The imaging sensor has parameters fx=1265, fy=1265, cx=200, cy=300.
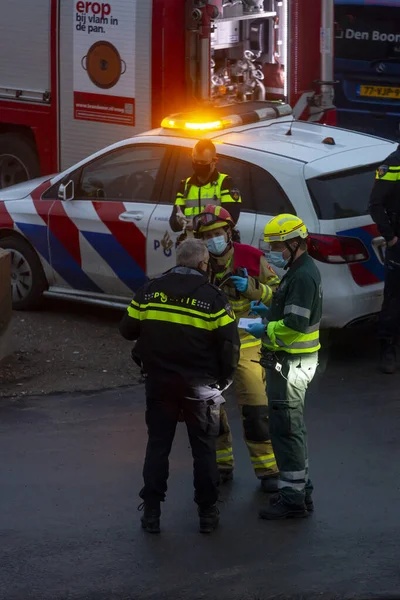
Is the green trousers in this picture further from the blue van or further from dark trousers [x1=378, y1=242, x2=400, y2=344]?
the blue van

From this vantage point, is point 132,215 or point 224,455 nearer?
point 224,455

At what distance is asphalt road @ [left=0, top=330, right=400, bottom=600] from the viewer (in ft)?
18.3

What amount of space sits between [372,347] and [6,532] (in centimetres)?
411

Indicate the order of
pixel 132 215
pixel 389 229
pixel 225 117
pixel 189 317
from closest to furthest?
pixel 189 317, pixel 389 229, pixel 132 215, pixel 225 117

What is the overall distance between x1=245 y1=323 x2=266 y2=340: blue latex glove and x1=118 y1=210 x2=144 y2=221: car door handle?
327 centimetres

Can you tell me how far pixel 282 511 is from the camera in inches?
249

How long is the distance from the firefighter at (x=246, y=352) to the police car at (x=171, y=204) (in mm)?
1789

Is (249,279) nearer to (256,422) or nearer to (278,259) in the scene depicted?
(278,259)

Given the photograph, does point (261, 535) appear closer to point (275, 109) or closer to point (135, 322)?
point (135, 322)

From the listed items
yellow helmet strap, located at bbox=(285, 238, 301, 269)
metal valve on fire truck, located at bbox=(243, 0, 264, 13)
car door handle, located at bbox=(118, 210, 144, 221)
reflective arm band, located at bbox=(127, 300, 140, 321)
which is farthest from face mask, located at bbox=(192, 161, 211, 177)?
metal valve on fire truck, located at bbox=(243, 0, 264, 13)

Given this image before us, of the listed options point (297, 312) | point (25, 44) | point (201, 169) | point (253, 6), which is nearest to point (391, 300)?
point (201, 169)

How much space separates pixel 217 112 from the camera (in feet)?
32.9

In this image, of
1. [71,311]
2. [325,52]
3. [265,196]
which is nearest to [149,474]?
[265,196]

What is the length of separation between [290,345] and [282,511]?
2.81ft
